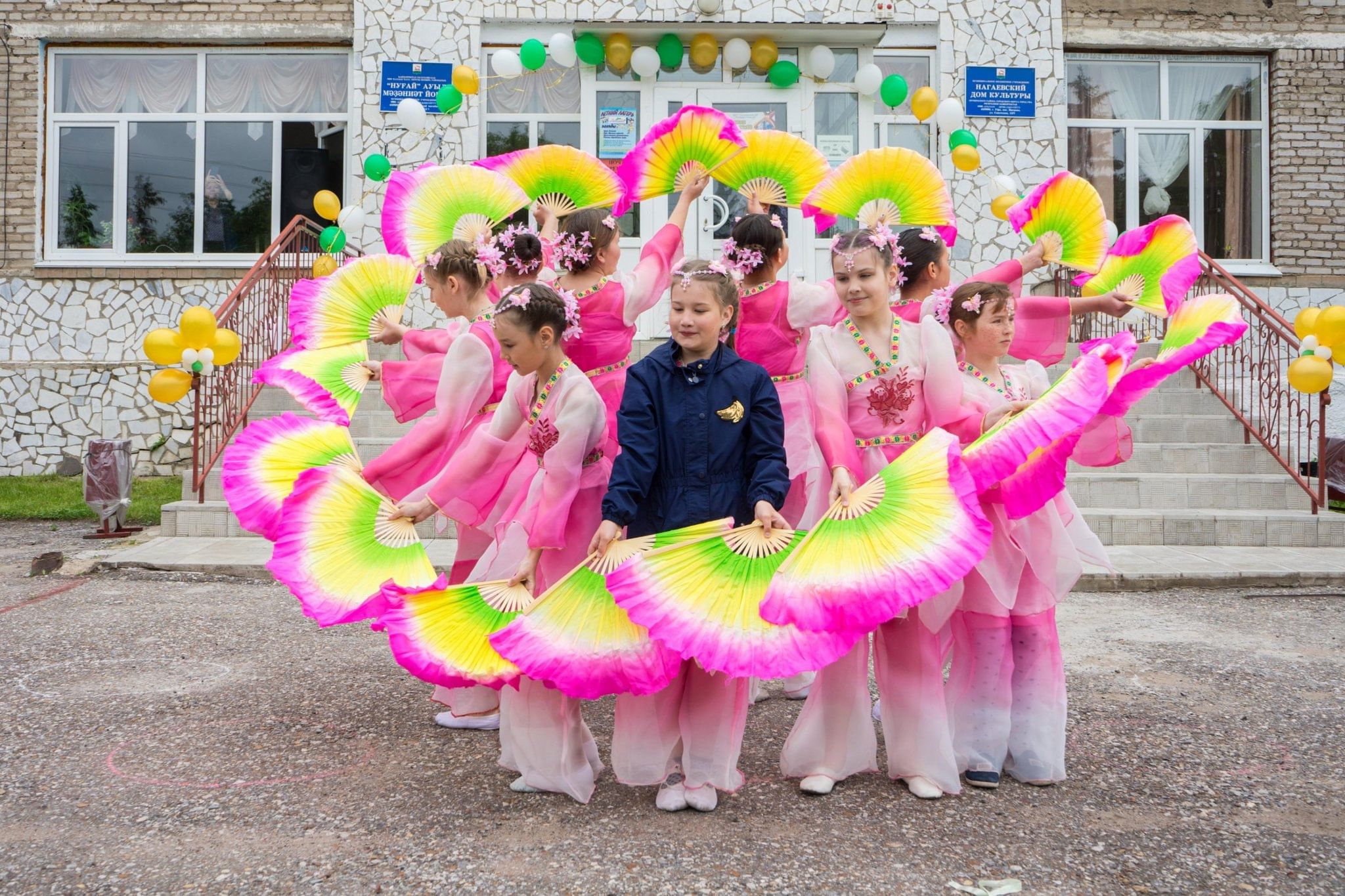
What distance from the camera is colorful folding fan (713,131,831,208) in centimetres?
361

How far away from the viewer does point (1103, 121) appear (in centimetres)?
1116

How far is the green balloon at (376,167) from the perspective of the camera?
973 cm

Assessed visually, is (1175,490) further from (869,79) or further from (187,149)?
(187,149)

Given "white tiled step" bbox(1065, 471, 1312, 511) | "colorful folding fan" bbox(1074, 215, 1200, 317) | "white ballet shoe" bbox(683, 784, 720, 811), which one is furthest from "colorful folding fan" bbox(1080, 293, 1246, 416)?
"white tiled step" bbox(1065, 471, 1312, 511)

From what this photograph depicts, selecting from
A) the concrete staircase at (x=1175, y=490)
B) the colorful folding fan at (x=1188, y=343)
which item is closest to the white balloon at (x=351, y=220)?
the concrete staircase at (x=1175, y=490)

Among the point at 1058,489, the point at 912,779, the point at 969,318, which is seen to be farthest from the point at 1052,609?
the point at 969,318

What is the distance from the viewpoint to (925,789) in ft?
9.46

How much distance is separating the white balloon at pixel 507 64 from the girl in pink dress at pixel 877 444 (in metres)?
7.57

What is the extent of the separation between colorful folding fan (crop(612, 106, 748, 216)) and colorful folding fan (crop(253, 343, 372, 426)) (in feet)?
3.78

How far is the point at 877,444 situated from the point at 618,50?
8215 mm

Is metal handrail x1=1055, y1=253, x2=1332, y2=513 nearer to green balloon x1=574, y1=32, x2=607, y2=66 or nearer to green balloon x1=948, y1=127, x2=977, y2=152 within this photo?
green balloon x1=948, y1=127, x2=977, y2=152

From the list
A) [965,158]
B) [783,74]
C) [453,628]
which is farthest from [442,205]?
[783,74]

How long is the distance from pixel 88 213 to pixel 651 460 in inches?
413

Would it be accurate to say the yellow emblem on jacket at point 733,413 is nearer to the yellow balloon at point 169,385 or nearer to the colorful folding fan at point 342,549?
the colorful folding fan at point 342,549
